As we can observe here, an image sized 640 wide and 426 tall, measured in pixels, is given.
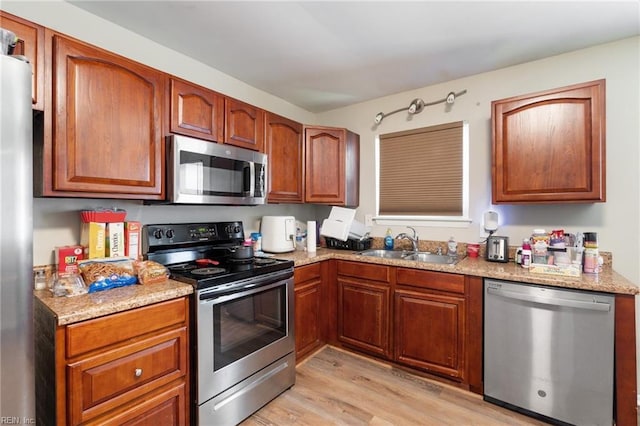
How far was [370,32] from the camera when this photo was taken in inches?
75.0

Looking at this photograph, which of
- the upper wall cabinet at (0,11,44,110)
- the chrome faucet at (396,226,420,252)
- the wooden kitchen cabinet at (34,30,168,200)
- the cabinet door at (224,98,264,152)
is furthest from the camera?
the chrome faucet at (396,226,420,252)

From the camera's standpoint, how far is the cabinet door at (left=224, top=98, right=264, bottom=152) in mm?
2105

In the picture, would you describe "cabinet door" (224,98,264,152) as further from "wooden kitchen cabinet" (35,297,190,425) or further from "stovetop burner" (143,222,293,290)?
"wooden kitchen cabinet" (35,297,190,425)

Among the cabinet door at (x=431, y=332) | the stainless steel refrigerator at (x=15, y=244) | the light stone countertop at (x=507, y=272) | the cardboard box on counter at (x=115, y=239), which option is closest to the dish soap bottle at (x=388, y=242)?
the light stone countertop at (x=507, y=272)

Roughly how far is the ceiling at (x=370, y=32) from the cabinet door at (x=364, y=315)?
1.77 meters

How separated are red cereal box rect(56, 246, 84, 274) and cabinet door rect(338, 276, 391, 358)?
5.94ft

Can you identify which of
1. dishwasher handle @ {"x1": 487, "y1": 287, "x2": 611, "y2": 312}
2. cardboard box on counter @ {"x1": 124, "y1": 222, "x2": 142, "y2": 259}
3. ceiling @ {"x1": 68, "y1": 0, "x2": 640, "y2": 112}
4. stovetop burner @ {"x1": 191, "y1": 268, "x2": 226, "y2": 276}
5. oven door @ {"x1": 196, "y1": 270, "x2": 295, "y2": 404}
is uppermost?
ceiling @ {"x1": 68, "y1": 0, "x2": 640, "y2": 112}

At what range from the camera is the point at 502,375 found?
1.87 m

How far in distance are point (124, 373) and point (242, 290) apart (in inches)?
25.3

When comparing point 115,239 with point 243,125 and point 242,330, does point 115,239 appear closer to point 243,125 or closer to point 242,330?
point 242,330

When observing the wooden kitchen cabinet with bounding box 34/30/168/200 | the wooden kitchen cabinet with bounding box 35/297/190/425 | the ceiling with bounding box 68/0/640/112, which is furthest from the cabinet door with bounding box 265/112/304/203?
the wooden kitchen cabinet with bounding box 35/297/190/425

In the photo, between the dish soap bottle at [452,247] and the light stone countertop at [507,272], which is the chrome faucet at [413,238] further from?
the light stone countertop at [507,272]

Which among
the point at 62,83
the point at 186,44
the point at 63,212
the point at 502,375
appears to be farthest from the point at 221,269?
the point at 502,375

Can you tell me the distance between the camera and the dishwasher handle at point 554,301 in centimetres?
159
